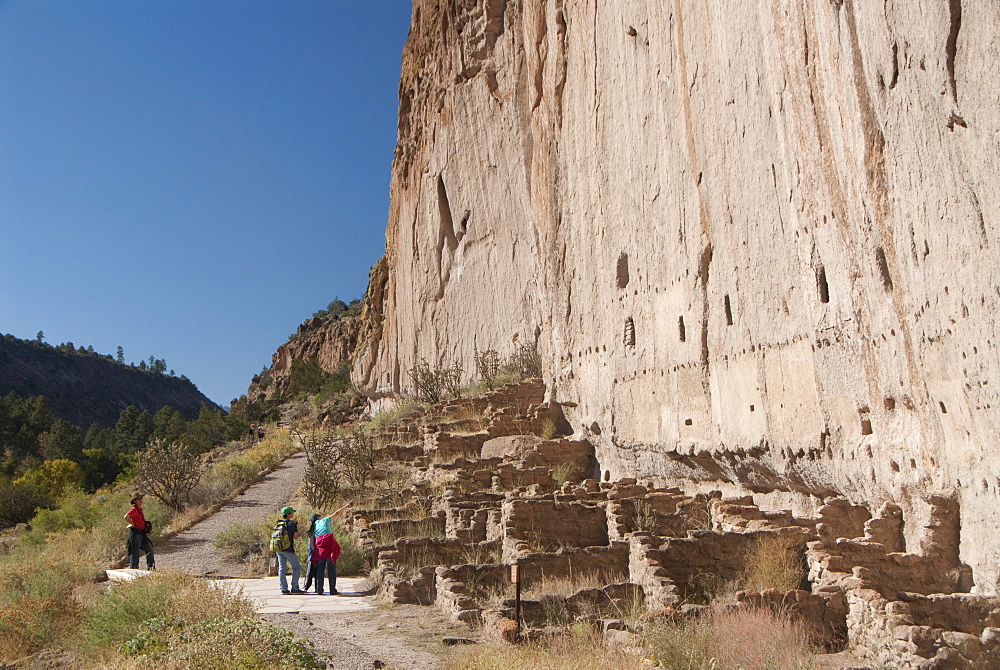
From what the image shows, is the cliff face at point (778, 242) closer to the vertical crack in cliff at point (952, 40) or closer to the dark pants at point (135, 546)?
the vertical crack in cliff at point (952, 40)

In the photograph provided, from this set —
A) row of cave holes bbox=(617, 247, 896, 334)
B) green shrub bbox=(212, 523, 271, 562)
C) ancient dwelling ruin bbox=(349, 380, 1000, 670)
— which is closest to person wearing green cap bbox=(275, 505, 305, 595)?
ancient dwelling ruin bbox=(349, 380, 1000, 670)

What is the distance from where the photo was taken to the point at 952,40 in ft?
23.9

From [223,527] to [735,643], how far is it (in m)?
13.1

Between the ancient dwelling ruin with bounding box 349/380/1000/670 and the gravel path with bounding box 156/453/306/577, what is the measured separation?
2303 mm

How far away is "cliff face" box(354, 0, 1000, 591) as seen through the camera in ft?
25.0

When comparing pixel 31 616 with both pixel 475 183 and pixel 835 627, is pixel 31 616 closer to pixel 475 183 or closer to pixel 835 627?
pixel 835 627

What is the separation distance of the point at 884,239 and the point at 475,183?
21747mm

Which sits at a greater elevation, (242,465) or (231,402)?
(231,402)

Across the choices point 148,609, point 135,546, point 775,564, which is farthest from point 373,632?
point 135,546

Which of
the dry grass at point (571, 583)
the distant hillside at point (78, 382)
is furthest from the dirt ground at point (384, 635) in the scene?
the distant hillside at point (78, 382)

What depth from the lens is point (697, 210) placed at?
42.5 ft

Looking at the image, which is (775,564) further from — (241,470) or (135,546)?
(241,470)

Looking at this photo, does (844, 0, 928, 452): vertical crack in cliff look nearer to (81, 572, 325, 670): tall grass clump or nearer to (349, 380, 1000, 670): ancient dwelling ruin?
(349, 380, 1000, 670): ancient dwelling ruin

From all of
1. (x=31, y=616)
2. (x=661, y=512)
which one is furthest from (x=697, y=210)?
(x=31, y=616)
